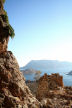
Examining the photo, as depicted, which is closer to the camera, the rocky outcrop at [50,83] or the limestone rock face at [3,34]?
the limestone rock face at [3,34]

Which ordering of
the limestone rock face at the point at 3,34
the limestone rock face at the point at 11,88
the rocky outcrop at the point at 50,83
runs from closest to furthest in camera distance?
the limestone rock face at the point at 11,88, the limestone rock face at the point at 3,34, the rocky outcrop at the point at 50,83

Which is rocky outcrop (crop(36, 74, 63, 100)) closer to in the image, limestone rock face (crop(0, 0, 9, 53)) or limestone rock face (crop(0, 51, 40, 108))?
limestone rock face (crop(0, 51, 40, 108))

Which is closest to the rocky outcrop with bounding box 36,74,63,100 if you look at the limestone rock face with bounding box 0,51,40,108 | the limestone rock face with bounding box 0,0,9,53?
the limestone rock face with bounding box 0,51,40,108

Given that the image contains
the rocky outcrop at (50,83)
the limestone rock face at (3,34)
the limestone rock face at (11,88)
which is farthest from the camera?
the rocky outcrop at (50,83)

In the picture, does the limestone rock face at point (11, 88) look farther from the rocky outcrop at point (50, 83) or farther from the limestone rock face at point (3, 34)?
the rocky outcrop at point (50, 83)

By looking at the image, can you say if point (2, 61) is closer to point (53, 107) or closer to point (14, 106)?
point (14, 106)

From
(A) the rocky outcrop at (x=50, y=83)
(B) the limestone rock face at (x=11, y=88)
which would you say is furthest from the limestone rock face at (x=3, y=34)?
(A) the rocky outcrop at (x=50, y=83)

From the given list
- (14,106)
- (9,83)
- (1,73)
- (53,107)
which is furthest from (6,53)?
(53,107)

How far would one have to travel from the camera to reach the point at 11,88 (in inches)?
297

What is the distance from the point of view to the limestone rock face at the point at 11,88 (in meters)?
6.68

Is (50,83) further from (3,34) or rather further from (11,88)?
(3,34)

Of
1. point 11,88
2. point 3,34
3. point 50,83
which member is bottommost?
point 50,83

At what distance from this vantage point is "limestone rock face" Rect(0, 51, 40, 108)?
6.68 meters

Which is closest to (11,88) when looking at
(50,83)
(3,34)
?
(3,34)
